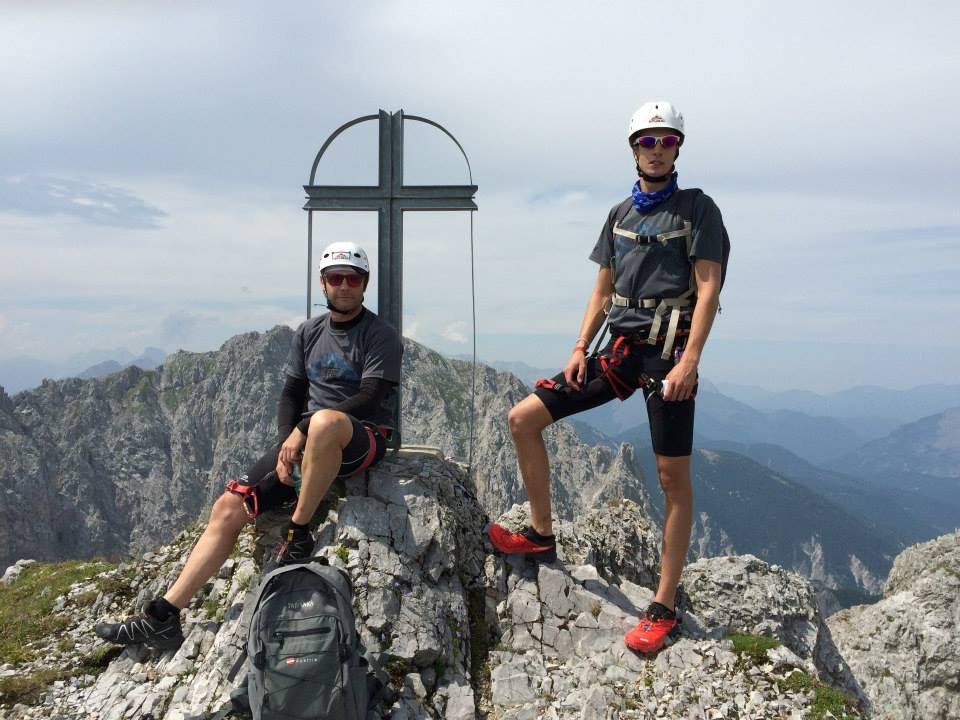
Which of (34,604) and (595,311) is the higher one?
(595,311)

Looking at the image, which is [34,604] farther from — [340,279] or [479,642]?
[340,279]

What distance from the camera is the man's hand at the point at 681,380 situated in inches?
270

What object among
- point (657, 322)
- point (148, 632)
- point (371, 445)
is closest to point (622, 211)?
point (657, 322)

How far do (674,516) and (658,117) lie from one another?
15.6ft

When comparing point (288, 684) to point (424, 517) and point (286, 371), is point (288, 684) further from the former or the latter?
point (286, 371)

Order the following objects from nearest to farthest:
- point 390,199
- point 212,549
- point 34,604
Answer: point 212,549
point 390,199
point 34,604

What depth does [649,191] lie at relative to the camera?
295 inches

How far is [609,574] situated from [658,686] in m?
2.61

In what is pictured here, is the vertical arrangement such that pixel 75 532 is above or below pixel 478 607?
below

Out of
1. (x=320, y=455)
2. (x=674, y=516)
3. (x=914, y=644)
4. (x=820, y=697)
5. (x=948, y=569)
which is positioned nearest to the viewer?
(x=820, y=697)

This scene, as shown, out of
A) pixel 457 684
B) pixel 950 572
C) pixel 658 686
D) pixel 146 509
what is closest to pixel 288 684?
pixel 457 684

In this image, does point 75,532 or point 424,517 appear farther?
point 75,532

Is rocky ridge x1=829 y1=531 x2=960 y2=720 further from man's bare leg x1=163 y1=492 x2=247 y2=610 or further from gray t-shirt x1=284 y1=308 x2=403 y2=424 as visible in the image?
man's bare leg x1=163 y1=492 x2=247 y2=610

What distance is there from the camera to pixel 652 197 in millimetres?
7414
